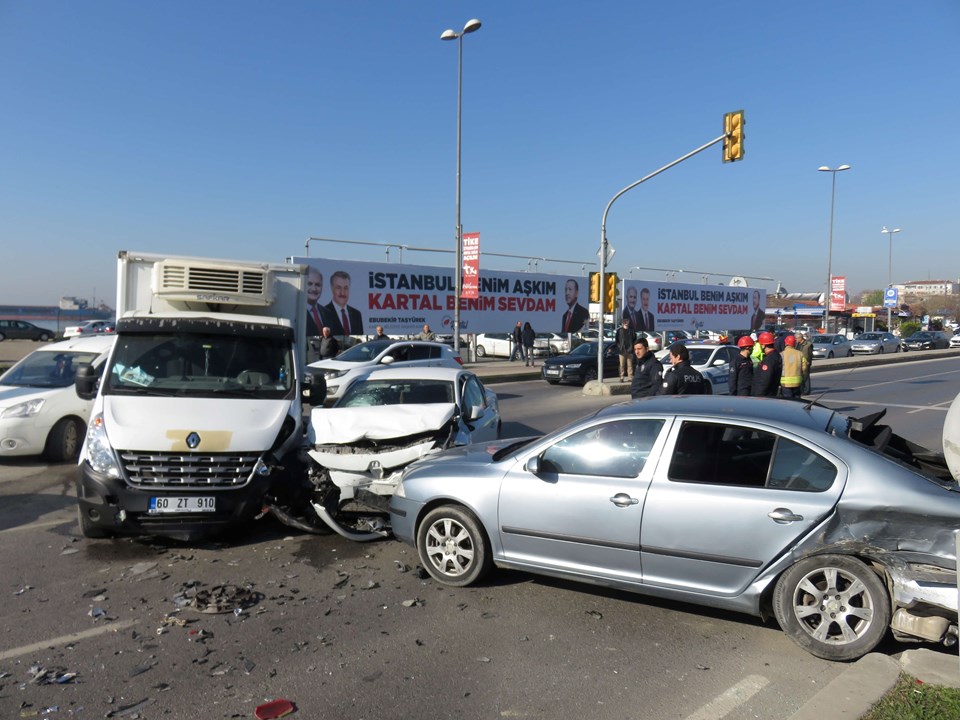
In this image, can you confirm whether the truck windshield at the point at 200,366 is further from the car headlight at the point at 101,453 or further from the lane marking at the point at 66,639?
the lane marking at the point at 66,639

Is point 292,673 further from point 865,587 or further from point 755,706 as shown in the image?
point 865,587

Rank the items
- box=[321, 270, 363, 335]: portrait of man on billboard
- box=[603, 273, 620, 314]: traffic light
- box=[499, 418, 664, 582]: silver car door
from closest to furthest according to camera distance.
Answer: box=[499, 418, 664, 582]: silver car door → box=[603, 273, 620, 314]: traffic light → box=[321, 270, 363, 335]: portrait of man on billboard

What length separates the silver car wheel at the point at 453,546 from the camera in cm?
526

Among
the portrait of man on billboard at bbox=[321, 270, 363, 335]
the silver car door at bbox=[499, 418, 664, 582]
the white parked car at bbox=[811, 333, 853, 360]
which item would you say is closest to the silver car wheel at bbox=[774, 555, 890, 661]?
the silver car door at bbox=[499, 418, 664, 582]

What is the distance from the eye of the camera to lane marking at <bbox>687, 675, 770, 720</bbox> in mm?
3625

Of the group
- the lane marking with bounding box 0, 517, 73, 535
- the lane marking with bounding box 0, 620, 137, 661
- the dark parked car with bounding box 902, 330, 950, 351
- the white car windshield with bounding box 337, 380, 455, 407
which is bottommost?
Answer: the lane marking with bounding box 0, 620, 137, 661

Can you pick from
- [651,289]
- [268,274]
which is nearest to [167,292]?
[268,274]

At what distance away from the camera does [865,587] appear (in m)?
4.09

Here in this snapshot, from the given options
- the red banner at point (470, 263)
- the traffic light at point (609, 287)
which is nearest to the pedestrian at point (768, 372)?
the traffic light at point (609, 287)

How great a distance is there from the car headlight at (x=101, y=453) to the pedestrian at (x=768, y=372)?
871 cm

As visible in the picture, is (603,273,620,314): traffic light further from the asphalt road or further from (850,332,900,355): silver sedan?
(850,332,900,355): silver sedan

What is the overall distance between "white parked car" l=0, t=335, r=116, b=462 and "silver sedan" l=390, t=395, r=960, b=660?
20.7 feet

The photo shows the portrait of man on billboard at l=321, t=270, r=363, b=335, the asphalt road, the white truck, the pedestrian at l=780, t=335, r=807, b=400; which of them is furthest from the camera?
the portrait of man on billboard at l=321, t=270, r=363, b=335

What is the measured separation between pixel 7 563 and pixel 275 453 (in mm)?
2174
